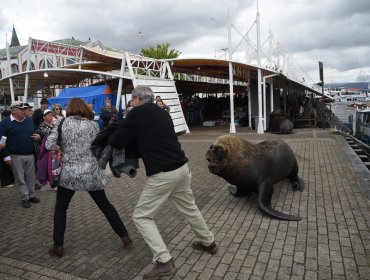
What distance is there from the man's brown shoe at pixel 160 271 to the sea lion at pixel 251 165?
1.80 metres

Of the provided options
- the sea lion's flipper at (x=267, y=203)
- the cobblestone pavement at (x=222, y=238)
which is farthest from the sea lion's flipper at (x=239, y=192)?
the sea lion's flipper at (x=267, y=203)

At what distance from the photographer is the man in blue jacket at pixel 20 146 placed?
5.36 meters

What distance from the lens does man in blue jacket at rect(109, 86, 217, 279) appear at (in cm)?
303

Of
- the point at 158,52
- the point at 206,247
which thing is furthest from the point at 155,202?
the point at 158,52

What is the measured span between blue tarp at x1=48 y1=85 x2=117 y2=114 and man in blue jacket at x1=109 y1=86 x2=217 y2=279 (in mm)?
10904

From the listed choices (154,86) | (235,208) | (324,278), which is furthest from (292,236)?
(154,86)

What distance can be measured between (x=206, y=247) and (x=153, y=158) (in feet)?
4.13

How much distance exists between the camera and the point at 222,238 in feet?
13.1

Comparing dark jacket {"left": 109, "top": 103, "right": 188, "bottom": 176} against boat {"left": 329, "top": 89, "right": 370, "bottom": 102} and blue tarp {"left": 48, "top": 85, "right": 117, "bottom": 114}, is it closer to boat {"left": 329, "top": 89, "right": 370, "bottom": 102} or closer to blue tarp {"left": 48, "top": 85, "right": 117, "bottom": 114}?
blue tarp {"left": 48, "top": 85, "right": 117, "bottom": 114}

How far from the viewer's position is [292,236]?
13.0ft

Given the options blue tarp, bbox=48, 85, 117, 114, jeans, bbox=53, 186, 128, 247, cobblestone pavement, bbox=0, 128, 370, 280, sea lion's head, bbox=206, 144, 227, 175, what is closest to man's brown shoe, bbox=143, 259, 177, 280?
cobblestone pavement, bbox=0, 128, 370, 280

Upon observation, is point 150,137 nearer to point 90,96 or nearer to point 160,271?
point 160,271

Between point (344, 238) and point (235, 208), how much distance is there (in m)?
1.64

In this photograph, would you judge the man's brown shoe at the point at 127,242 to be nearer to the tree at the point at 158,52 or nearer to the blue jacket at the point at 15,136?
the blue jacket at the point at 15,136
